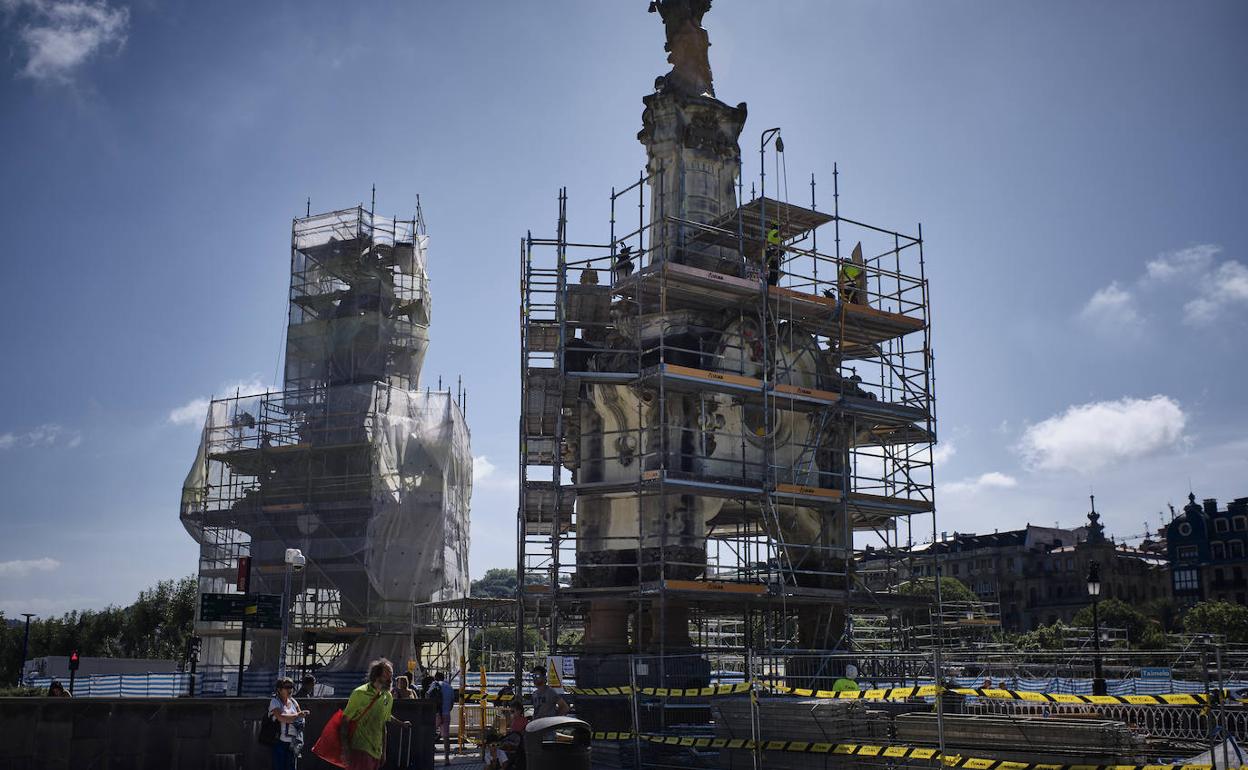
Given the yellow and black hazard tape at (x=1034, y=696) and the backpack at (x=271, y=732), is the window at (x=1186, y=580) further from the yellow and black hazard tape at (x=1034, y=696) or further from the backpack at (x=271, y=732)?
the backpack at (x=271, y=732)

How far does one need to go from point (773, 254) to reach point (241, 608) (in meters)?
15.8

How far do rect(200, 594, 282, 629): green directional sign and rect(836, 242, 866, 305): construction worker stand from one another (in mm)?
15543

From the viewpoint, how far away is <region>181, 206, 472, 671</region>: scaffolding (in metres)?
40.2

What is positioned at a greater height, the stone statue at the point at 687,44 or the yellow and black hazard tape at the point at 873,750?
the stone statue at the point at 687,44

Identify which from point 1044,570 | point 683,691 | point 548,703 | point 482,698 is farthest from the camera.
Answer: point 1044,570

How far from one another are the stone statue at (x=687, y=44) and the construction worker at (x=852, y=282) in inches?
257

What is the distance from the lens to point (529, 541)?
91.8ft

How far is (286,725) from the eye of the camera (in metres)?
13.4

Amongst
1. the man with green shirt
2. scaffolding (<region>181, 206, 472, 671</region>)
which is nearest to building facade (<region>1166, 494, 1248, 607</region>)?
scaffolding (<region>181, 206, 472, 671</region>)

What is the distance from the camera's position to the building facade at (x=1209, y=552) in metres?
77.5

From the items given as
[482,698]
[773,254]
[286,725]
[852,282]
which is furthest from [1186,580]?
[286,725]

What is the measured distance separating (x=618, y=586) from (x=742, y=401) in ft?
17.8

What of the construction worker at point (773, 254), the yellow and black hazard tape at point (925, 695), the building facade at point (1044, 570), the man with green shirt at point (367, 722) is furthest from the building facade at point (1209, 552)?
the man with green shirt at point (367, 722)

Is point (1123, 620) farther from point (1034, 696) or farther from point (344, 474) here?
point (1034, 696)
